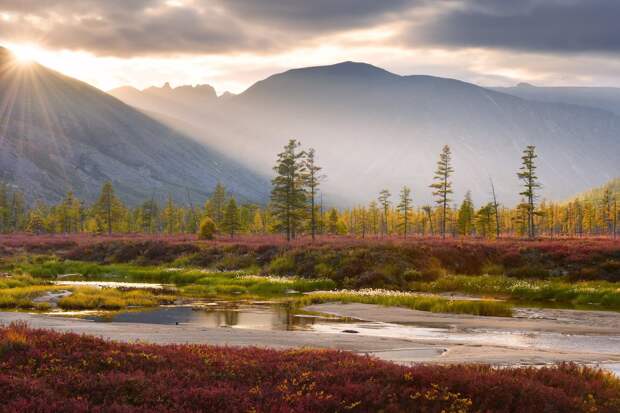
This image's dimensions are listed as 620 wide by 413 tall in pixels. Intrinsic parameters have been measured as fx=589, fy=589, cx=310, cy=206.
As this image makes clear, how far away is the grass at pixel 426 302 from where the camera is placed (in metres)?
32.1

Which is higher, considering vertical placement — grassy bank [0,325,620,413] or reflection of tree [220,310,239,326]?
grassy bank [0,325,620,413]

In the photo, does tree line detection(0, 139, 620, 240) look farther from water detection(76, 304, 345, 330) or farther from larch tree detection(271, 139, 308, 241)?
water detection(76, 304, 345, 330)

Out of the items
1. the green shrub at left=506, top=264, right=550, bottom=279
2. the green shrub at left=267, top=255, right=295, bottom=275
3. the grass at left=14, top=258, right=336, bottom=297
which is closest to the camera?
the grass at left=14, top=258, right=336, bottom=297

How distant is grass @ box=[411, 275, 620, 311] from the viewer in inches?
1443

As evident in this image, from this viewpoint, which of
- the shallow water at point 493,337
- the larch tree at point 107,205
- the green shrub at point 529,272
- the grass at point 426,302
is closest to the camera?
the shallow water at point 493,337

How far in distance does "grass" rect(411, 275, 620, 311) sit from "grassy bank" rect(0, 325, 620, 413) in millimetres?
26342

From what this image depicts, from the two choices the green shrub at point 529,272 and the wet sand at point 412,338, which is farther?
the green shrub at point 529,272

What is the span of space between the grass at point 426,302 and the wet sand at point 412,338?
2486mm

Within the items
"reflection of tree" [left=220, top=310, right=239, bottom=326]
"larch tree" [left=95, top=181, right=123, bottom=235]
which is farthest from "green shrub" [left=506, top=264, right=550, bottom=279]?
"larch tree" [left=95, top=181, right=123, bottom=235]

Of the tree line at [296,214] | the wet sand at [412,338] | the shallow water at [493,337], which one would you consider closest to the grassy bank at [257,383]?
the wet sand at [412,338]

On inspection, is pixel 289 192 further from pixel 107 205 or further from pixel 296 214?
pixel 107 205

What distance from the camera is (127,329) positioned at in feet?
70.4

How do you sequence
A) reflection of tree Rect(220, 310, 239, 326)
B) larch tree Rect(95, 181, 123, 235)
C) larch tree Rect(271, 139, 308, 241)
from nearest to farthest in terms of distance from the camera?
reflection of tree Rect(220, 310, 239, 326) → larch tree Rect(271, 139, 308, 241) → larch tree Rect(95, 181, 123, 235)

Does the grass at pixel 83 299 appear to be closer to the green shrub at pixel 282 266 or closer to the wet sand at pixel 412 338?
the wet sand at pixel 412 338
